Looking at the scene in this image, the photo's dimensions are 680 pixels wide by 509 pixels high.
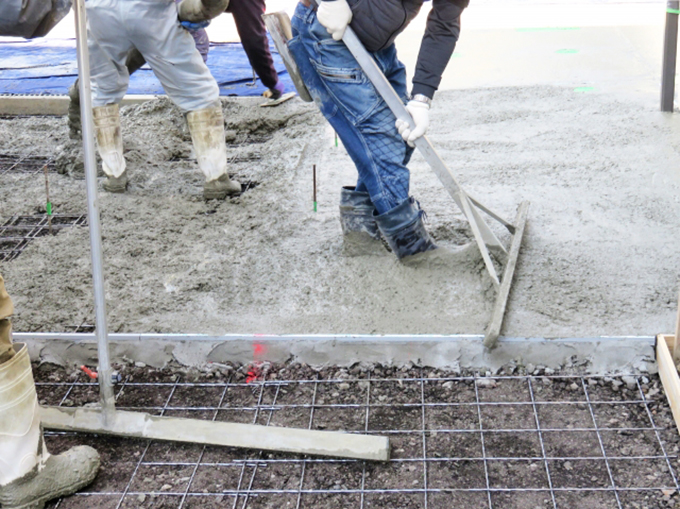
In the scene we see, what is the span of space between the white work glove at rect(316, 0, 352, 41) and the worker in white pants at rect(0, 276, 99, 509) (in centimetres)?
152

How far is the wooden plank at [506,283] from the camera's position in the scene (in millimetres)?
2612

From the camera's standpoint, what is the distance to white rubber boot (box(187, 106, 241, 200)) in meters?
4.09

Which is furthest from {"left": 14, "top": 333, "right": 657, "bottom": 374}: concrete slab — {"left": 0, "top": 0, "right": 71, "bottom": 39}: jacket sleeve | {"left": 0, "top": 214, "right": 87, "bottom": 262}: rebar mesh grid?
{"left": 0, "top": 0, "right": 71, "bottom": 39}: jacket sleeve

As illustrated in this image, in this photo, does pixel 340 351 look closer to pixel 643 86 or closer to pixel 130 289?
pixel 130 289

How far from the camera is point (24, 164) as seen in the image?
494cm

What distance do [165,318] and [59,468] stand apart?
90 cm

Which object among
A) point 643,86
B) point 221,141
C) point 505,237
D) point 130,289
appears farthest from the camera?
point 643,86

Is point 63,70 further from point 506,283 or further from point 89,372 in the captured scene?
point 506,283

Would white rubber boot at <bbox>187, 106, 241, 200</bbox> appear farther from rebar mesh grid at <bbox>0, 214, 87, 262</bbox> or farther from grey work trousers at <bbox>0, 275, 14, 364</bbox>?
grey work trousers at <bbox>0, 275, 14, 364</bbox>

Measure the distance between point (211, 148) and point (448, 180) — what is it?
1632mm

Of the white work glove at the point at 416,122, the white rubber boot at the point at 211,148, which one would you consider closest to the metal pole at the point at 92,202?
the white work glove at the point at 416,122

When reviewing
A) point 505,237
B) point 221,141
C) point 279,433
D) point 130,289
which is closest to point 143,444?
point 279,433

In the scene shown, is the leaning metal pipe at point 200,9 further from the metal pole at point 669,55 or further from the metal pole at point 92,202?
the metal pole at point 669,55

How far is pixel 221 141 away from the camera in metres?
4.18
